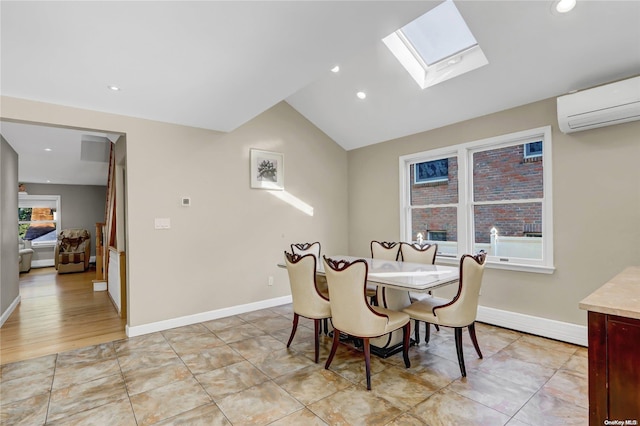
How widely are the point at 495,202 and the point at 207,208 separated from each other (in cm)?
364

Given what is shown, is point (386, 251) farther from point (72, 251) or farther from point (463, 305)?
point (72, 251)

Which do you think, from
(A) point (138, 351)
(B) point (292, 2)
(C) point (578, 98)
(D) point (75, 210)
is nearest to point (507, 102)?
(C) point (578, 98)

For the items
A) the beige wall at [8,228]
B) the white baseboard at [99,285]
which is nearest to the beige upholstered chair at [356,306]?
the beige wall at [8,228]

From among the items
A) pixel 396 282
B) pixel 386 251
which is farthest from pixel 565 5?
pixel 386 251

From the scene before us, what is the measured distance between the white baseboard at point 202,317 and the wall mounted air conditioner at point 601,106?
13.5 ft

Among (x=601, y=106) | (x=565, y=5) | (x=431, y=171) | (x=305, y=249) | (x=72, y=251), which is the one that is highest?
(x=565, y=5)

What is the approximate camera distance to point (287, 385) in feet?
8.06

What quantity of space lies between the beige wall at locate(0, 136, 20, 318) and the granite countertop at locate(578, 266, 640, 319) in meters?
5.81

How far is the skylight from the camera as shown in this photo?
3.20 meters

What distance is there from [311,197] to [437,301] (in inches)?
107

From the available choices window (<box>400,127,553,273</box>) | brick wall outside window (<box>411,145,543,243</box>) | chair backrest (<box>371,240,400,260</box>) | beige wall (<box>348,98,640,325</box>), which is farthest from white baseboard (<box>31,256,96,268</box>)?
beige wall (<box>348,98,640,325</box>)

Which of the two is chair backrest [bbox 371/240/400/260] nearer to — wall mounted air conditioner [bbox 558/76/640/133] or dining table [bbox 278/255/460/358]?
dining table [bbox 278/255/460/358]

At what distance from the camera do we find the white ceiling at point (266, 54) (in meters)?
1.88

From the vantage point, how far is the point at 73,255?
25.2 ft
